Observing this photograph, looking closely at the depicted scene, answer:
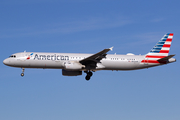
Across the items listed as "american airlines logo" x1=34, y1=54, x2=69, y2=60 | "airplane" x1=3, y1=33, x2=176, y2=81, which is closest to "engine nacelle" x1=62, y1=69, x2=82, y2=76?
"airplane" x1=3, y1=33, x2=176, y2=81

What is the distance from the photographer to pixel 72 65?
54375mm

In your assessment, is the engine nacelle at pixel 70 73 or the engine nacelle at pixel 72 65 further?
the engine nacelle at pixel 70 73

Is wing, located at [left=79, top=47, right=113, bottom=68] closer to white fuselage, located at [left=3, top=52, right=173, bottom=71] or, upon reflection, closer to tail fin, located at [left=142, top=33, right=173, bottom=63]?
white fuselage, located at [left=3, top=52, right=173, bottom=71]

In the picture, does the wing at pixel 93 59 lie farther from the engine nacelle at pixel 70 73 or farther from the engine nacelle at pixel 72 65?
the engine nacelle at pixel 70 73

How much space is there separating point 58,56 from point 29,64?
5.13 m

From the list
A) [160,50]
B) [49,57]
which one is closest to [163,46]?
[160,50]

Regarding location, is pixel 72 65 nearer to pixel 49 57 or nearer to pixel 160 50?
pixel 49 57

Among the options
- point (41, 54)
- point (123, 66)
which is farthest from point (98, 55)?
point (41, 54)

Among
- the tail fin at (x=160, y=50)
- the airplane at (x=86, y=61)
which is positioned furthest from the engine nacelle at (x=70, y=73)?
the tail fin at (x=160, y=50)

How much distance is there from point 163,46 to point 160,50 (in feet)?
4.11

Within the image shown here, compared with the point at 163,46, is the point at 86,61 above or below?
below

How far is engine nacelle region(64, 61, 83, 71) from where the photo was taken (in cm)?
5412

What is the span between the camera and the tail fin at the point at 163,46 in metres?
59.9

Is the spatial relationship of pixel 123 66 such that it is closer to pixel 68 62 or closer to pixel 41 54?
pixel 68 62
